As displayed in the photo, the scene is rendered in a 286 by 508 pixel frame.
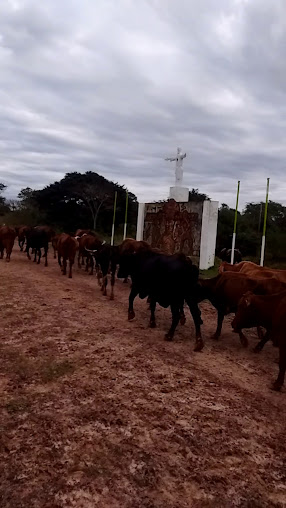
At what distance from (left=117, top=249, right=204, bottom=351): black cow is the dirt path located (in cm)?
49

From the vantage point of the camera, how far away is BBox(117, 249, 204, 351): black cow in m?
6.70

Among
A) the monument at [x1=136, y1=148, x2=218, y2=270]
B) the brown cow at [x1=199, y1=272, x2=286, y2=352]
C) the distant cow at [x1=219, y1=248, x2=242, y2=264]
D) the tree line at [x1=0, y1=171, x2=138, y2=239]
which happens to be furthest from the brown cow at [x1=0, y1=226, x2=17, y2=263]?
the tree line at [x1=0, y1=171, x2=138, y2=239]

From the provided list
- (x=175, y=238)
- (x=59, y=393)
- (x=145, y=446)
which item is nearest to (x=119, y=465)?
(x=145, y=446)

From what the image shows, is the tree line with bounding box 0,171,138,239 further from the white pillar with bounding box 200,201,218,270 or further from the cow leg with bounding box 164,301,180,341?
the cow leg with bounding box 164,301,180,341

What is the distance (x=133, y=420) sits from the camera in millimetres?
3842

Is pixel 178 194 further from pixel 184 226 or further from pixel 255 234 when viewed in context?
pixel 255 234

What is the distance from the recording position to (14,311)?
7785 mm

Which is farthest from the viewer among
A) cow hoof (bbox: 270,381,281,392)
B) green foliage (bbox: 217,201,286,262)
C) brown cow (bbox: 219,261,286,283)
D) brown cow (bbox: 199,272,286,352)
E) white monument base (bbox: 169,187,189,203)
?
green foliage (bbox: 217,201,286,262)

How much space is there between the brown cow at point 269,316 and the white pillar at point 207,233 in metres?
10.4

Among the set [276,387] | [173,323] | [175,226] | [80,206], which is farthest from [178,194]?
[80,206]

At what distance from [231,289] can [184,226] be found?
10218mm

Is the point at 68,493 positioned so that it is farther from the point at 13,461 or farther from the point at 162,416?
the point at 162,416

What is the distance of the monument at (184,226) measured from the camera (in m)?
16.7

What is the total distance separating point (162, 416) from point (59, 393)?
1.18m
